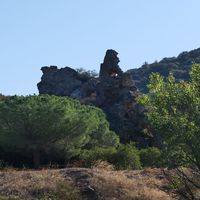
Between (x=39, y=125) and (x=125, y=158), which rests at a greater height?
(x=39, y=125)

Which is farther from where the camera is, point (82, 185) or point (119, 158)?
point (119, 158)

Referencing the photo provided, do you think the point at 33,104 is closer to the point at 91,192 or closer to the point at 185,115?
the point at 91,192

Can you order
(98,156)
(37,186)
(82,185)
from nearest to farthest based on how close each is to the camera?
(37,186)
(82,185)
(98,156)


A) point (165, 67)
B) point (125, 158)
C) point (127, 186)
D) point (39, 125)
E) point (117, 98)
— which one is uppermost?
point (165, 67)

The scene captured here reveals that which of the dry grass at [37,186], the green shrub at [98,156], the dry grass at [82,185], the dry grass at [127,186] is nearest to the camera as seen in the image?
the dry grass at [37,186]

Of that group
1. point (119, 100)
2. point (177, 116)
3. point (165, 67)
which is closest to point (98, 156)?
point (177, 116)

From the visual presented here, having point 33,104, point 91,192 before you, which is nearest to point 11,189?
point 91,192

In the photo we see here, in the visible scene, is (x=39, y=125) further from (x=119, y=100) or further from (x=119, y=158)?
(x=119, y=100)

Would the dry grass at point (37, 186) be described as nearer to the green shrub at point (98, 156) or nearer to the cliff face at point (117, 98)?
the green shrub at point (98, 156)

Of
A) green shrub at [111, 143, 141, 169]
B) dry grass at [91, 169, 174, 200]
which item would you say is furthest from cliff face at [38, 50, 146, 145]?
dry grass at [91, 169, 174, 200]

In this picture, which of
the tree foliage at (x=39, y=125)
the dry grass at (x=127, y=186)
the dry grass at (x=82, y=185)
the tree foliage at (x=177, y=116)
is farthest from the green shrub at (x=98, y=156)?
the tree foliage at (x=177, y=116)

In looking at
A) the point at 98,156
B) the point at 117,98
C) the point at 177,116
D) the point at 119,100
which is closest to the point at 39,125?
the point at 98,156

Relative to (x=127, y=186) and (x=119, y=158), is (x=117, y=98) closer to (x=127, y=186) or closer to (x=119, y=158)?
(x=119, y=158)

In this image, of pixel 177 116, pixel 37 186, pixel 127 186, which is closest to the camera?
pixel 177 116
